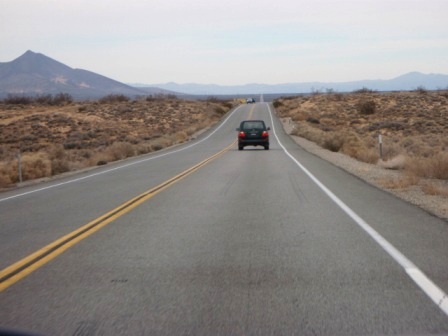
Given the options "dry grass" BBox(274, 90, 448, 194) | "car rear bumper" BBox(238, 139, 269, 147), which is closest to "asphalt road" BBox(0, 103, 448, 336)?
"dry grass" BBox(274, 90, 448, 194)

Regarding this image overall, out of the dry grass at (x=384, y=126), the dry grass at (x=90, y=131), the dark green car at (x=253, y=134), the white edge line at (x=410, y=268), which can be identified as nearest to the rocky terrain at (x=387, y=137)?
the dry grass at (x=384, y=126)

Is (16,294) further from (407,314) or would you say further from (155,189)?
(155,189)

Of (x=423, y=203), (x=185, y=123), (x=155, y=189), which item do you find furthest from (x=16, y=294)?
(x=185, y=123)

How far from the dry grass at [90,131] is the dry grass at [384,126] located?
1281cm

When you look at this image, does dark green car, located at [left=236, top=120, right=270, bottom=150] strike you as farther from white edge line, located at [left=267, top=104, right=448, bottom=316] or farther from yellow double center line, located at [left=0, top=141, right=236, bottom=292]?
white edge line, located at [left=267, top=104, right=448, bottom=316]

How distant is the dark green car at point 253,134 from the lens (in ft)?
130

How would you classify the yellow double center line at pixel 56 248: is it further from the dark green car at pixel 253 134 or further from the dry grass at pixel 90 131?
the dark green car at pixel 253 134

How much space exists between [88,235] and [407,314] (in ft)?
19.4

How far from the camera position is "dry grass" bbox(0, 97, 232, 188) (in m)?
35.6

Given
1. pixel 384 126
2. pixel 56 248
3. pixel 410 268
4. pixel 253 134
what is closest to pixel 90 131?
pixel 384 126

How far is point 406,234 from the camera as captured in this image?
33.0 ft

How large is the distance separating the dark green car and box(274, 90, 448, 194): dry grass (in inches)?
167

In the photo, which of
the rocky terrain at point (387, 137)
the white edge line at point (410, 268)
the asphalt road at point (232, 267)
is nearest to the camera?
the asphalt road at point (232, 267)

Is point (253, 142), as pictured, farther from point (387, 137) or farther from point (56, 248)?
point (56, 248)
